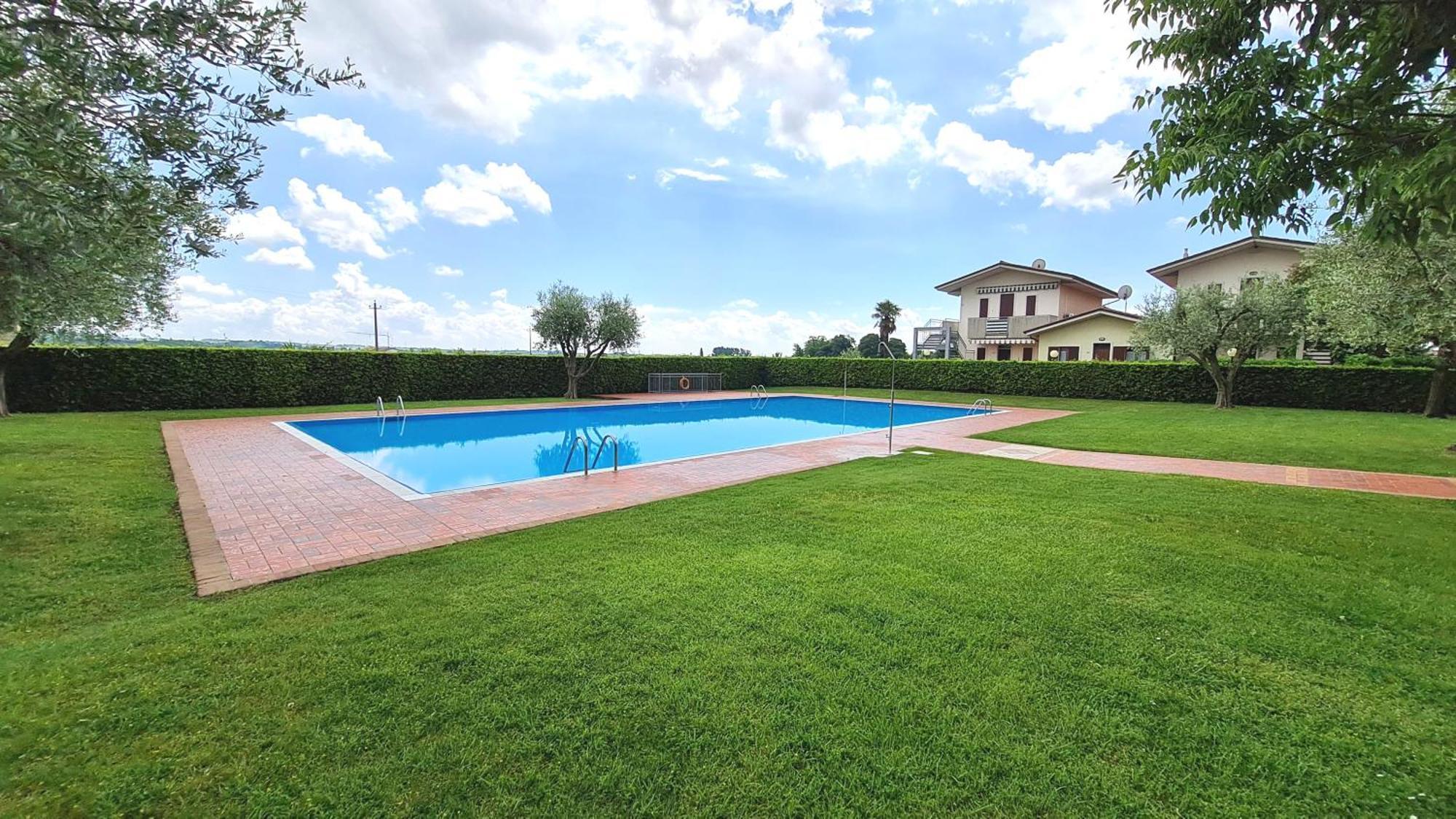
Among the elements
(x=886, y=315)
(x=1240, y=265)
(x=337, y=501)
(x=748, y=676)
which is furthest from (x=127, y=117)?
(x=886, y=315)

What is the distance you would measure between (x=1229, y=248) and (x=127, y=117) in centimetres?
3107

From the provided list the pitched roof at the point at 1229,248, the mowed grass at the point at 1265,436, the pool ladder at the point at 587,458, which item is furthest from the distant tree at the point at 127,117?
the pitched roof at the point at 1229,248

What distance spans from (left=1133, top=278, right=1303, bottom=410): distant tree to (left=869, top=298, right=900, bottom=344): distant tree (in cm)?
3576

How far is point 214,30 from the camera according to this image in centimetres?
289

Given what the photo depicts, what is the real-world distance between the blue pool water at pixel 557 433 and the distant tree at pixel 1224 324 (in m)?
6.08

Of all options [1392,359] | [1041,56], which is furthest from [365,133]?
[1392,359]

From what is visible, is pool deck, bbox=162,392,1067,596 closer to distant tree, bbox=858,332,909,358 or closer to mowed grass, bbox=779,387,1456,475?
mowed grass, bbox=779,387,1456,475

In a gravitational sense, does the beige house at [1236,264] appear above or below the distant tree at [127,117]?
above

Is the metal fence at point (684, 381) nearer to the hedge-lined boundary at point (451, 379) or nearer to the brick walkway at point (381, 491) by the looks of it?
the hedge-lined boundary at point (451, 379)

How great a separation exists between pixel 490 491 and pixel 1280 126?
7.41 m

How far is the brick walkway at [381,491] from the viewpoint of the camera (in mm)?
4582

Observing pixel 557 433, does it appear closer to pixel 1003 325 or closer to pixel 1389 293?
pixel 1389 293

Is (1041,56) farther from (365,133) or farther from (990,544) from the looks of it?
(365,133)

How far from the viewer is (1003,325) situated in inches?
1198
